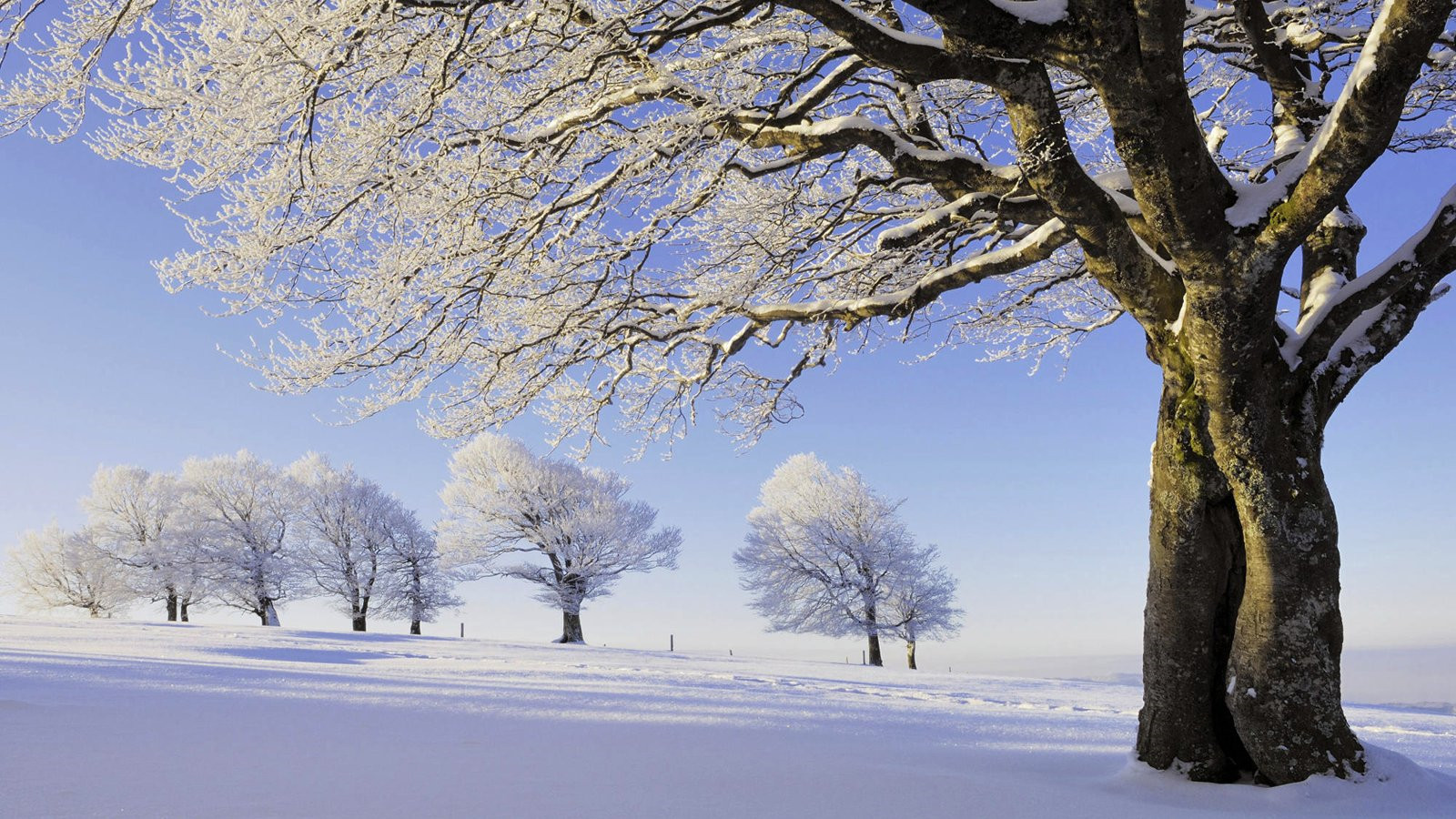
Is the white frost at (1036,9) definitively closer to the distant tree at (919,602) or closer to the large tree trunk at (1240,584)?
the large tree trunk at (1240,584)

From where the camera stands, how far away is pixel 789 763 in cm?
421

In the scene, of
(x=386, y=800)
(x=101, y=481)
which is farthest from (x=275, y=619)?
(x=386, y=800)

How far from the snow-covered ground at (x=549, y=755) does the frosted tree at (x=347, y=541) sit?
24.7 meters

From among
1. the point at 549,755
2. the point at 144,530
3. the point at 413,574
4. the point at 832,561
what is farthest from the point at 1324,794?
the point at 144,530

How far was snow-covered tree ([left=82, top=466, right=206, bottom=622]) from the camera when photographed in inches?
1201

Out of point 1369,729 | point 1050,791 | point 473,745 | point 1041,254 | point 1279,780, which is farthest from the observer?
point 1369,729

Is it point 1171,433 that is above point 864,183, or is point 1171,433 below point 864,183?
below

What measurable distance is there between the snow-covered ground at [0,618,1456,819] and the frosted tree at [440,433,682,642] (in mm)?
19990

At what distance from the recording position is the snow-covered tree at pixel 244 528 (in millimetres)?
30000

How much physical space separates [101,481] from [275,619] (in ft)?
31.9

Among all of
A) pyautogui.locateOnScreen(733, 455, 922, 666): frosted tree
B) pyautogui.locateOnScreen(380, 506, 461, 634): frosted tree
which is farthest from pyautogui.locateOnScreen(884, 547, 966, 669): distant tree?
pyautogui.locateOnScreen(380, 506, 461, 634): frosted tree

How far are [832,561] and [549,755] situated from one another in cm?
2394

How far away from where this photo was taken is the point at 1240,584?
5.01 metres

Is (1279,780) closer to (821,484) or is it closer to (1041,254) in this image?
(1041,254)
